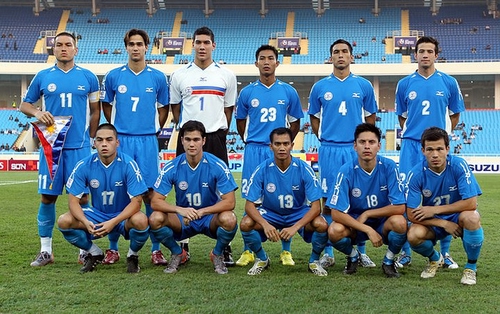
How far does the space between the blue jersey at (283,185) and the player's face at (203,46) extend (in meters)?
1.22

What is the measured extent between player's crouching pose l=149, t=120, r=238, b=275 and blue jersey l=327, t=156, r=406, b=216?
87cm

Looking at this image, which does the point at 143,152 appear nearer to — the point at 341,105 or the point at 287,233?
the point at 287,233

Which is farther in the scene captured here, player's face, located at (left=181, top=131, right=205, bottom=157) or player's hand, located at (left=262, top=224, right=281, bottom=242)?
player's face, located at (left=181, top=131, right=205, bottom=157)

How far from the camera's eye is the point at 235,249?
606 cm

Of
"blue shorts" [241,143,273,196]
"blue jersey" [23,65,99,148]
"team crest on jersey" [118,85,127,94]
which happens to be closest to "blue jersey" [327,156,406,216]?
"blue shorts" [241,143,273,196]

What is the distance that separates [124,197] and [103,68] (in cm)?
2970

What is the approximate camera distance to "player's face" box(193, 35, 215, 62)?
17.5ft

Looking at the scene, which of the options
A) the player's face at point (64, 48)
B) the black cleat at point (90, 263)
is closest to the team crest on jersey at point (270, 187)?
the black cleat at point (90, 263)

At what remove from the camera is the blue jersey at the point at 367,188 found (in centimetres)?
462

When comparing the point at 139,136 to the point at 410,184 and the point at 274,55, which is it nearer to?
the point at 274,55

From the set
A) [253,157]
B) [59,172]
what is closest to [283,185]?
[253,157]

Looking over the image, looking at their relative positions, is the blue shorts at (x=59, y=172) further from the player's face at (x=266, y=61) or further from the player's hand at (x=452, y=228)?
the player's hand at (x=452, y=228)

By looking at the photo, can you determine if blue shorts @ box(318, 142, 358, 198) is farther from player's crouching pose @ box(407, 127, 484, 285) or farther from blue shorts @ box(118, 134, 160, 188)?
blue shorts @ box(118, 134, 160, 188)

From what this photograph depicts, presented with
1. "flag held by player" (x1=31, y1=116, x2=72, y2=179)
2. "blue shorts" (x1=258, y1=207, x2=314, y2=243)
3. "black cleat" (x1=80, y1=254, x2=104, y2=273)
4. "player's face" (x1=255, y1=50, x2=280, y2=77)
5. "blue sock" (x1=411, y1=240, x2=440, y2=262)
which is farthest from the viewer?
"player's face" (x1=255, y1=50, x2=280, y2=77)
